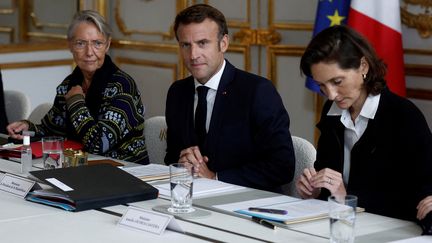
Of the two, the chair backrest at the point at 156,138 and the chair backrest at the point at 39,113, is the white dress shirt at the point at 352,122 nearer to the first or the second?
the chair backrest at the point at 156,138

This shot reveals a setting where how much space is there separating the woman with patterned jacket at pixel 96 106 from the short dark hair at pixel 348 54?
45.0 inches

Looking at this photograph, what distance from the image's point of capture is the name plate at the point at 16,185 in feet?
9.07

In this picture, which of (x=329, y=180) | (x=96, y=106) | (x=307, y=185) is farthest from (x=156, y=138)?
(x=329, y=180)

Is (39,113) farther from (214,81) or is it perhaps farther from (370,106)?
(370,106)

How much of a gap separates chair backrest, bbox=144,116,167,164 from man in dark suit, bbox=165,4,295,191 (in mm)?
212

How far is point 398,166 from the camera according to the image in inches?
105

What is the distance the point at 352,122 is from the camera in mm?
2820

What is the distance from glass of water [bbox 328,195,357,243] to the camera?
2.09 metres

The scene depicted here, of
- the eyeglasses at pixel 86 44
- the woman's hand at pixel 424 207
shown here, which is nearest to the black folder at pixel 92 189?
the woman's hand at pixel 424 207

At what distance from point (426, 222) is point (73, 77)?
6.95 ft

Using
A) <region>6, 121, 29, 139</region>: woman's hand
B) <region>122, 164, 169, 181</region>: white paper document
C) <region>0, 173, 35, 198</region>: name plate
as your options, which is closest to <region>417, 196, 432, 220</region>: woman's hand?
<region>122, 164, 169, 181</region>: white paper document

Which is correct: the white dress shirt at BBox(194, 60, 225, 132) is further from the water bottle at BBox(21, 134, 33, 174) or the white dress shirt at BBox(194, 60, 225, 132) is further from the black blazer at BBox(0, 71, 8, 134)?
the black blazer at BBox(0, 71, 8, 134)

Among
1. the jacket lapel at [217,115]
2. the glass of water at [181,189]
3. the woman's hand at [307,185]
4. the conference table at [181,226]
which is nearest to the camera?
the conference table at [181,226]

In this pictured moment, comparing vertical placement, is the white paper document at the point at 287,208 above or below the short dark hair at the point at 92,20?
below
